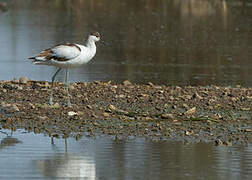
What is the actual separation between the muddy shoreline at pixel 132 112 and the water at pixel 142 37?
2492 mm

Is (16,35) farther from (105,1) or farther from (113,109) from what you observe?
(105,1)

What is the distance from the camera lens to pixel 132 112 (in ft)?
35.0

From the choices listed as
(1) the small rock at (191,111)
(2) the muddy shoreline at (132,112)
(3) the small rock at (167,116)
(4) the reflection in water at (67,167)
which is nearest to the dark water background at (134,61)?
(4) the reflection in water at (67,167)

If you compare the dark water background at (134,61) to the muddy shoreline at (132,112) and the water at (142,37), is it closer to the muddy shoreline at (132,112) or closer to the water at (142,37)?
the water at (142,37)

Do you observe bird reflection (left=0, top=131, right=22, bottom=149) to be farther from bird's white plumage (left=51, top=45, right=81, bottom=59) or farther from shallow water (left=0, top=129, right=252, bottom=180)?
bird's white plumage (left=51, top=45, right=81, bottom=59)

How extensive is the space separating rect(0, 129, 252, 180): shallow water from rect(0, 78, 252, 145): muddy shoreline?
39cm

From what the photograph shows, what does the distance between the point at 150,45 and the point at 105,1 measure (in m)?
18.7

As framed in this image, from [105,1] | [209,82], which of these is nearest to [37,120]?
[209,82]

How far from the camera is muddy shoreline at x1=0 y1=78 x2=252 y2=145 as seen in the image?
975cm

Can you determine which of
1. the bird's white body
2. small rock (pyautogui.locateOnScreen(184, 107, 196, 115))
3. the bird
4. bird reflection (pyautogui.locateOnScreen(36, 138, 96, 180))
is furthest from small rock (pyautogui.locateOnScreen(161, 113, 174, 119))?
bird reflection (pyautogui.locateOnScreen(36, 138, 96, 180))

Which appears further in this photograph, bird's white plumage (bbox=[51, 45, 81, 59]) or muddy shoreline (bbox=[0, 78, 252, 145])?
bird's white plumage (bbox=[51, 45, 81, 59])

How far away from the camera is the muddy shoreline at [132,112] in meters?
9.75

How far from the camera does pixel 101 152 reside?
8.65 meters

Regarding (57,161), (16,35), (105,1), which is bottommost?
(57,161)
